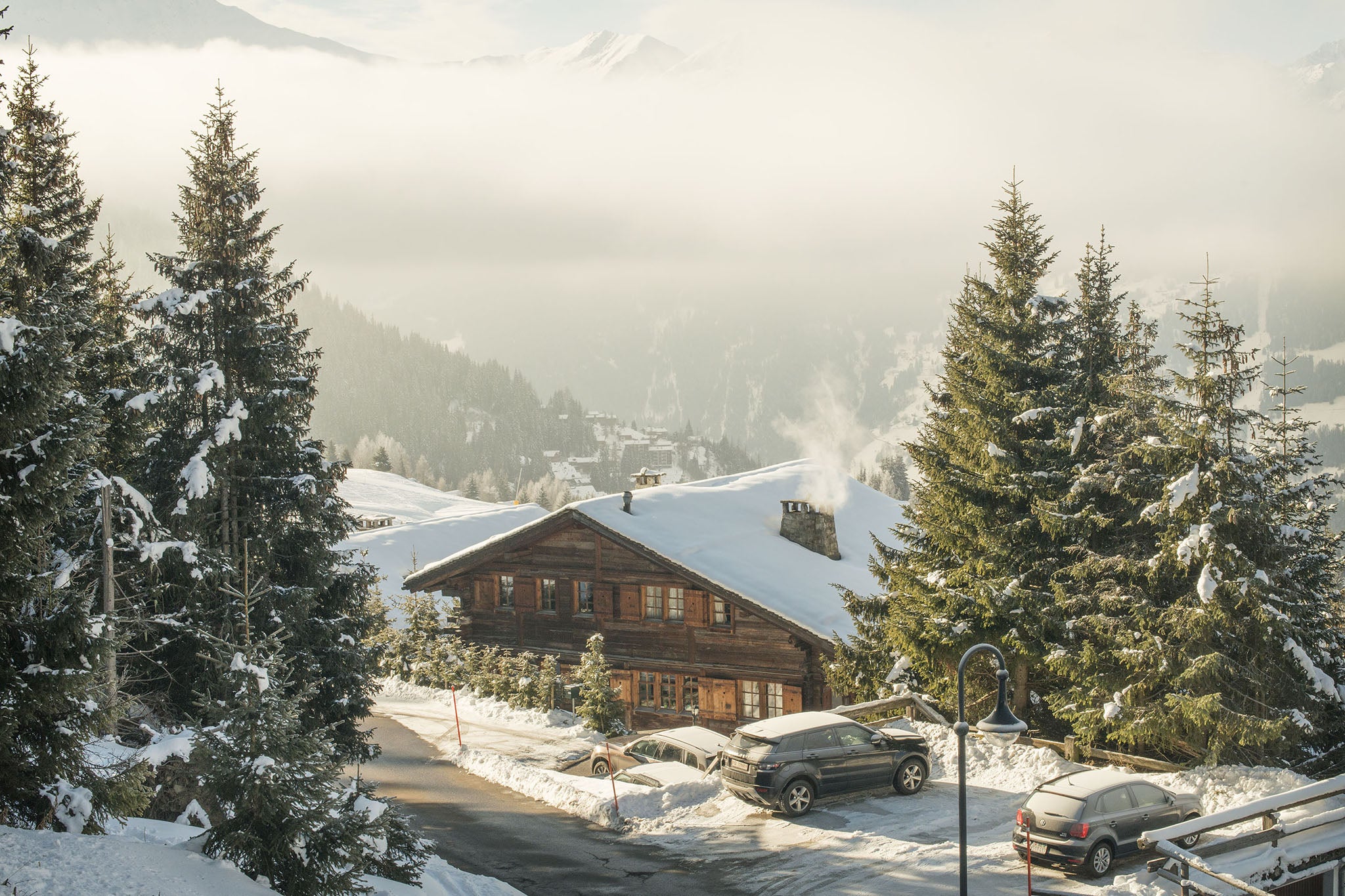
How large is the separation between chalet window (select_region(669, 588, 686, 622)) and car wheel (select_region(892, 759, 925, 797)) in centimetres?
1437

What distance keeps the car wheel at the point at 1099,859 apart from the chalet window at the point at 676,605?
2015 centimetres

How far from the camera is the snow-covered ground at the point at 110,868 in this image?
10461 mm

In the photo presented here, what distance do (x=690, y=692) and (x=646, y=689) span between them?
6.06 ft

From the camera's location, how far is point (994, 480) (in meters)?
26.2

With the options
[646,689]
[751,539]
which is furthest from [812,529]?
[646,689]

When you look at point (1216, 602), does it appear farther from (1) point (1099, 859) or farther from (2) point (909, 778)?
(2) point (909, 778)

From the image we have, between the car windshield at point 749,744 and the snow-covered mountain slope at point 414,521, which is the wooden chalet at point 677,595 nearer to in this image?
the car windshield at point 749,744

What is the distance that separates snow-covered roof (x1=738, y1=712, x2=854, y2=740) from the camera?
69.5 feet

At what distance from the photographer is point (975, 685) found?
26.9 metres

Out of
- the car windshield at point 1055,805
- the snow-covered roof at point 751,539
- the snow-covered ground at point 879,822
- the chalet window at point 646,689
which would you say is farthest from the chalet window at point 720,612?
the car windshield at point 1055,805

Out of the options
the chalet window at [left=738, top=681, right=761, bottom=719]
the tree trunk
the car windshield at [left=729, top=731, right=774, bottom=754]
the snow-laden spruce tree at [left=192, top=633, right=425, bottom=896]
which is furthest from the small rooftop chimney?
the snow-laden spruce tree at [left=192, top=633, right=425, bottom=896]

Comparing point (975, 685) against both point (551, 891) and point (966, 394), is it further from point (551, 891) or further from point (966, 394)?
point (551, 891)

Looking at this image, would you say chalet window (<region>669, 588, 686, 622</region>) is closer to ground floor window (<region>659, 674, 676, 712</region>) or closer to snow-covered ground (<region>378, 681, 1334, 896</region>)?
ground floor window (<region>659, 674, 676, 712</region>)

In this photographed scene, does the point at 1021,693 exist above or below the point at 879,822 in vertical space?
above
